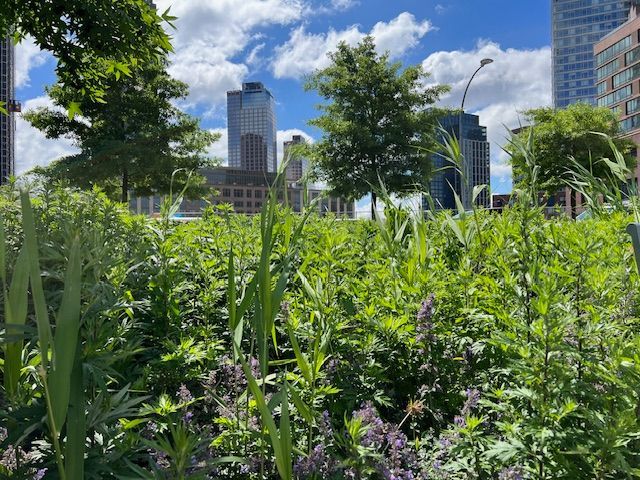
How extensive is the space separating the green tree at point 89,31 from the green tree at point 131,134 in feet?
59.6

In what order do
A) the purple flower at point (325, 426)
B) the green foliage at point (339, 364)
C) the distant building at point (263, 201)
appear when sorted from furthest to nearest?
the distant building at point (263, 201), the purple flower at point (325, 426), the green foliage at point (339, 364)

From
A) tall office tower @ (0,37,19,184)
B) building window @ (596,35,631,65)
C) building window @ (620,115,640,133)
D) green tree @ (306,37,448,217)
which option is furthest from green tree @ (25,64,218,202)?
tall office tower @ (0,37,19,184)

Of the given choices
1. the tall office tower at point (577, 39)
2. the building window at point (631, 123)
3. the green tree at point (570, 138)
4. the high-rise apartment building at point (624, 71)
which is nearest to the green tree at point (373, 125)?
the green tree at point (570, 138)

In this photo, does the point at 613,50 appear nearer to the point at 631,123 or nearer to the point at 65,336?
the point at 631,123

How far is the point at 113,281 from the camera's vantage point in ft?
6.08

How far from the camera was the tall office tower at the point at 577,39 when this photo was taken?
186 metres

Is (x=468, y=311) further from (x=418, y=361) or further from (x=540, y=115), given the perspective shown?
(x=540, y=115)

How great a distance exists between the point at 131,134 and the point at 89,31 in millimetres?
21265

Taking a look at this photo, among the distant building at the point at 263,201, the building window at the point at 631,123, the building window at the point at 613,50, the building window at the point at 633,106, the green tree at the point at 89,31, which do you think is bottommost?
the distant building at the point at 263,201

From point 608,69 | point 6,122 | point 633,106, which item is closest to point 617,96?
point 633,106

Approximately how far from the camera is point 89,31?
221 inches

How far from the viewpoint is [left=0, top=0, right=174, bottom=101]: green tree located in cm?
555

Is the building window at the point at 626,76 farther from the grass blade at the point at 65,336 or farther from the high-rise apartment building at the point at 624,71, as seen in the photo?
the grass blade at the point at 65,336

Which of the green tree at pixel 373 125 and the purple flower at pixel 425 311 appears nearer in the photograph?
the purple flower at pixel 425 311
